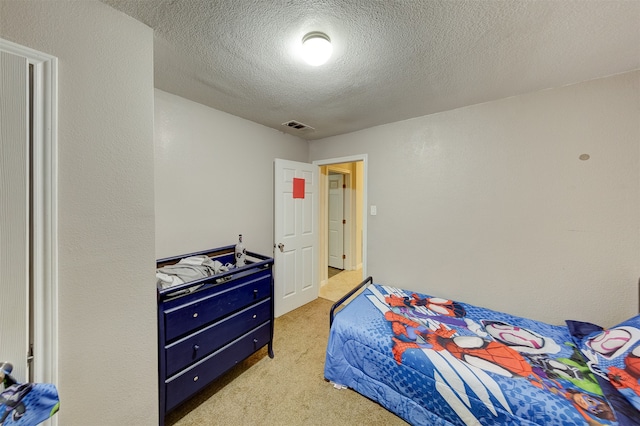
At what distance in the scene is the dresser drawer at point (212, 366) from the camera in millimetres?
1389

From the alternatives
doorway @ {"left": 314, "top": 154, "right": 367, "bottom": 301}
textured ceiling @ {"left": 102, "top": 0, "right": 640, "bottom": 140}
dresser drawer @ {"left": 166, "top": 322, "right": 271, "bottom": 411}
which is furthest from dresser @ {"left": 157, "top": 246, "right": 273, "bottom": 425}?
doorway @ {"left": 314, "top": 154, "right": 367, "bottom": 301}

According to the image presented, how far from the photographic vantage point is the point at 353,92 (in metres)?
1.89

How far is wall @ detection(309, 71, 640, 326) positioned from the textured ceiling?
246 mm

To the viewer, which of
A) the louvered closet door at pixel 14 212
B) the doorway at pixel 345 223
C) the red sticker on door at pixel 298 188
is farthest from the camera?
the doorway at pixel 345 223

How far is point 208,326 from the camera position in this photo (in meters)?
1.55

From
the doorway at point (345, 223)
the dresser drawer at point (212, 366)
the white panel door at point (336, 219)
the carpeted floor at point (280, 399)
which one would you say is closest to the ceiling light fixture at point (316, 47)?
the dresser drawer at point (212, 366)

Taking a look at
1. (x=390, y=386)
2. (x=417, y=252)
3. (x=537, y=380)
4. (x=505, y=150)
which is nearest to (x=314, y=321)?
(x=390, y=386)

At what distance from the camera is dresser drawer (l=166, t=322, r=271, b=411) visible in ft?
4.56

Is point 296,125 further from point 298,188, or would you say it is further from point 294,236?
point 294,236

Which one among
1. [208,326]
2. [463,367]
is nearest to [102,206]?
[208,326]

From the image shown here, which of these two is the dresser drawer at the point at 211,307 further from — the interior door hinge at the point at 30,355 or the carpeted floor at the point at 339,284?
the carpeted floor at the point at 339,284

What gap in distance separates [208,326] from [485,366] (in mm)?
1819

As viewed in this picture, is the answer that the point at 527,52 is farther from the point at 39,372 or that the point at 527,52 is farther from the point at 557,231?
the point at 39,372

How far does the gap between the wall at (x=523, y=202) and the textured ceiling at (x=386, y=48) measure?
0.81 feet
